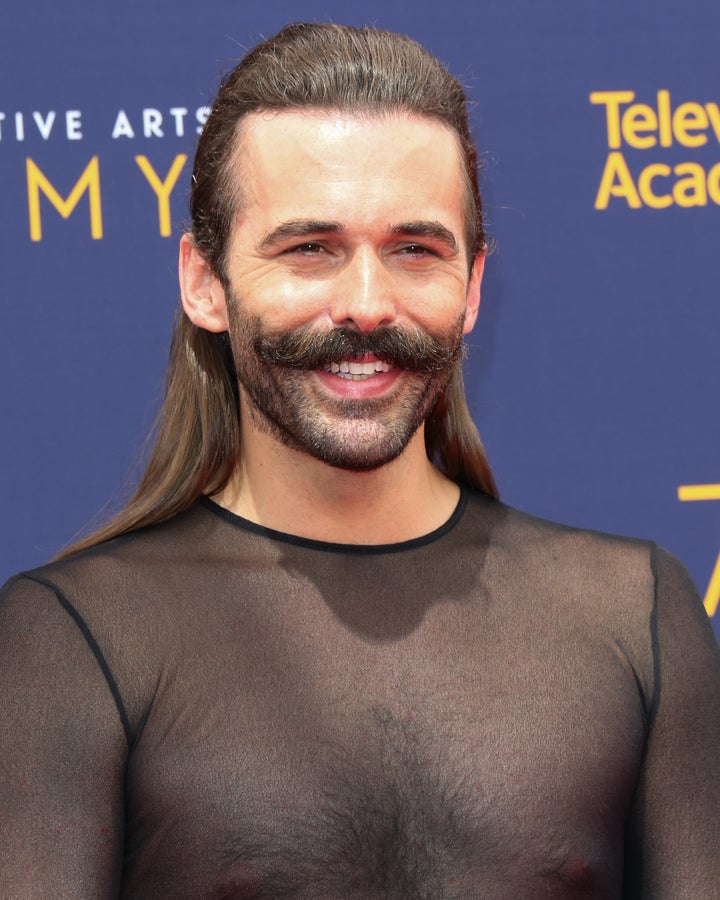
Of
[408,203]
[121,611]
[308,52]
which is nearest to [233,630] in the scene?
[121,611]

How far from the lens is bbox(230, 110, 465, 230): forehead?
1.52 m

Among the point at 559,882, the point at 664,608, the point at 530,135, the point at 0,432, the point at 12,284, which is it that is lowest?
the point at 559,882

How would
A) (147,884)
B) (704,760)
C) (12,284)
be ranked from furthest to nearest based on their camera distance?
(12,284) → (704,760) → (147,884)

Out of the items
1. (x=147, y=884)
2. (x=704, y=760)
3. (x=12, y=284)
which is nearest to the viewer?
(x=147, y=884)

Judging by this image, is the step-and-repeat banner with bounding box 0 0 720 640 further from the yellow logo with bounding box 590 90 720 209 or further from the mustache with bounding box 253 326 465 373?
the mustache with bounding box 253 326 465 373

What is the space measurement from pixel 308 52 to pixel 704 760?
35.3 inches

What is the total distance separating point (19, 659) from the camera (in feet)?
4.76

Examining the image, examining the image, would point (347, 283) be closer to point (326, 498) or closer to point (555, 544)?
point (326, 498)

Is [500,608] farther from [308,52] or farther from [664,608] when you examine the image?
[308,52]

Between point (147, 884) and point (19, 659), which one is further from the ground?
point (19, 659)

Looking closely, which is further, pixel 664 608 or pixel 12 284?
pixel 12 284

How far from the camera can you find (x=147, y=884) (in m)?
1.44

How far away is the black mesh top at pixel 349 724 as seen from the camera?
1.43 m

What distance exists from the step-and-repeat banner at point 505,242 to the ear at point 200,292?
0.41 metres
